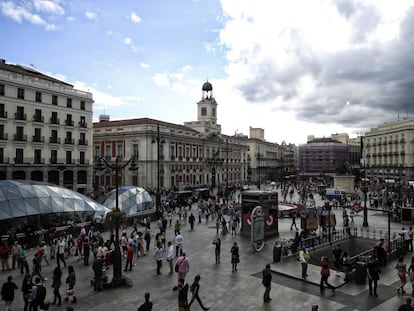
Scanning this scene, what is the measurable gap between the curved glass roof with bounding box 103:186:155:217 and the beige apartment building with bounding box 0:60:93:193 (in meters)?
16.1

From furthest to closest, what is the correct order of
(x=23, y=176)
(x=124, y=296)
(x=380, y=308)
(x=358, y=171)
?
(x=358, y=171), (x=23, y=176), (x=124, y=296), (x=380, y=308)

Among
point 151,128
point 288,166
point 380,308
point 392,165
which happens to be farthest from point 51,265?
point 288,166

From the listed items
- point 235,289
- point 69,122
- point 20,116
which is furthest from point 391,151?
point 235,289

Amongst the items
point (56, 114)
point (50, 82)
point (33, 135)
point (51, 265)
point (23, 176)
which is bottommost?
point (51, 265)

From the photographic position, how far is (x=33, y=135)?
40.2 m

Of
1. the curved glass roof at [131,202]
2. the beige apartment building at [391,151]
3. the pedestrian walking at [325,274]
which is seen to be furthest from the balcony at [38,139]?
the beige apartment building at [391,151]

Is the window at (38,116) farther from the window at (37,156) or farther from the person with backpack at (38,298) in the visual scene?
the person with backpack at (38,298)

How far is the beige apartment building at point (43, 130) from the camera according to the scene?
37.9m

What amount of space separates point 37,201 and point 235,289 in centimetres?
1549

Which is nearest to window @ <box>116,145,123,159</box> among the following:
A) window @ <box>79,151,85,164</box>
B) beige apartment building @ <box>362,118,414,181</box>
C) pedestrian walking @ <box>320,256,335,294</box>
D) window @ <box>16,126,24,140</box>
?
window @ <box>79,151,85,164</box>

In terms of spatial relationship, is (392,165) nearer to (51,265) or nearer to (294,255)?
(294,255)

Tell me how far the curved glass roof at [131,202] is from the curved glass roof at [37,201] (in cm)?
324

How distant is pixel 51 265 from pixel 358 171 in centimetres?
8400

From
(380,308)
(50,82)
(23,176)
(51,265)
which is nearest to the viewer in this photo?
(380,308)
